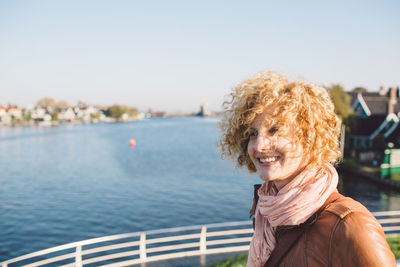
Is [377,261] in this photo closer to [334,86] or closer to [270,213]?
[270,213]

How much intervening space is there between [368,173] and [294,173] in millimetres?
28578

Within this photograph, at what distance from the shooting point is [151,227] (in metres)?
19.6

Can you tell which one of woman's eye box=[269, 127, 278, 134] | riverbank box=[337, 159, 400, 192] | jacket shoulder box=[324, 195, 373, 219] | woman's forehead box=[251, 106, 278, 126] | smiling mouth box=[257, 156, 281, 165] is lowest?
riverbank box=[337, 159, 400, 192]

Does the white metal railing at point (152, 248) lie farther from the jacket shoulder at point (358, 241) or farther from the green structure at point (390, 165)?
the green structure at point (390, 165)

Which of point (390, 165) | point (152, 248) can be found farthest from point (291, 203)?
point (390, 165)

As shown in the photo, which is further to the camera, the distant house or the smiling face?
the distant house

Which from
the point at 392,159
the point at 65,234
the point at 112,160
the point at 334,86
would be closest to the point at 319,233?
the point at 65,234

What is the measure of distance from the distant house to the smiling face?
1226 inches

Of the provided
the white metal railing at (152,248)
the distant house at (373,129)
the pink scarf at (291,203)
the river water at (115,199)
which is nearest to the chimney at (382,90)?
the distant house at (373,129)

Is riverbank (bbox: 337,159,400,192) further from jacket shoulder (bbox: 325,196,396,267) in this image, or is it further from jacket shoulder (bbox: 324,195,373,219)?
jacket shoulder (bbox: 325,196,396,267)

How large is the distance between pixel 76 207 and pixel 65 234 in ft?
17.3

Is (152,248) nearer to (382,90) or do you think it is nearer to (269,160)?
(269,160)

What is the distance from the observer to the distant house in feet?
99.0

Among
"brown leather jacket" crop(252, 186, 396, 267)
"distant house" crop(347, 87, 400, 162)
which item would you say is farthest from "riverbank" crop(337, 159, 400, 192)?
"brown leather jacket" crop(252, 186, 396, 267)
